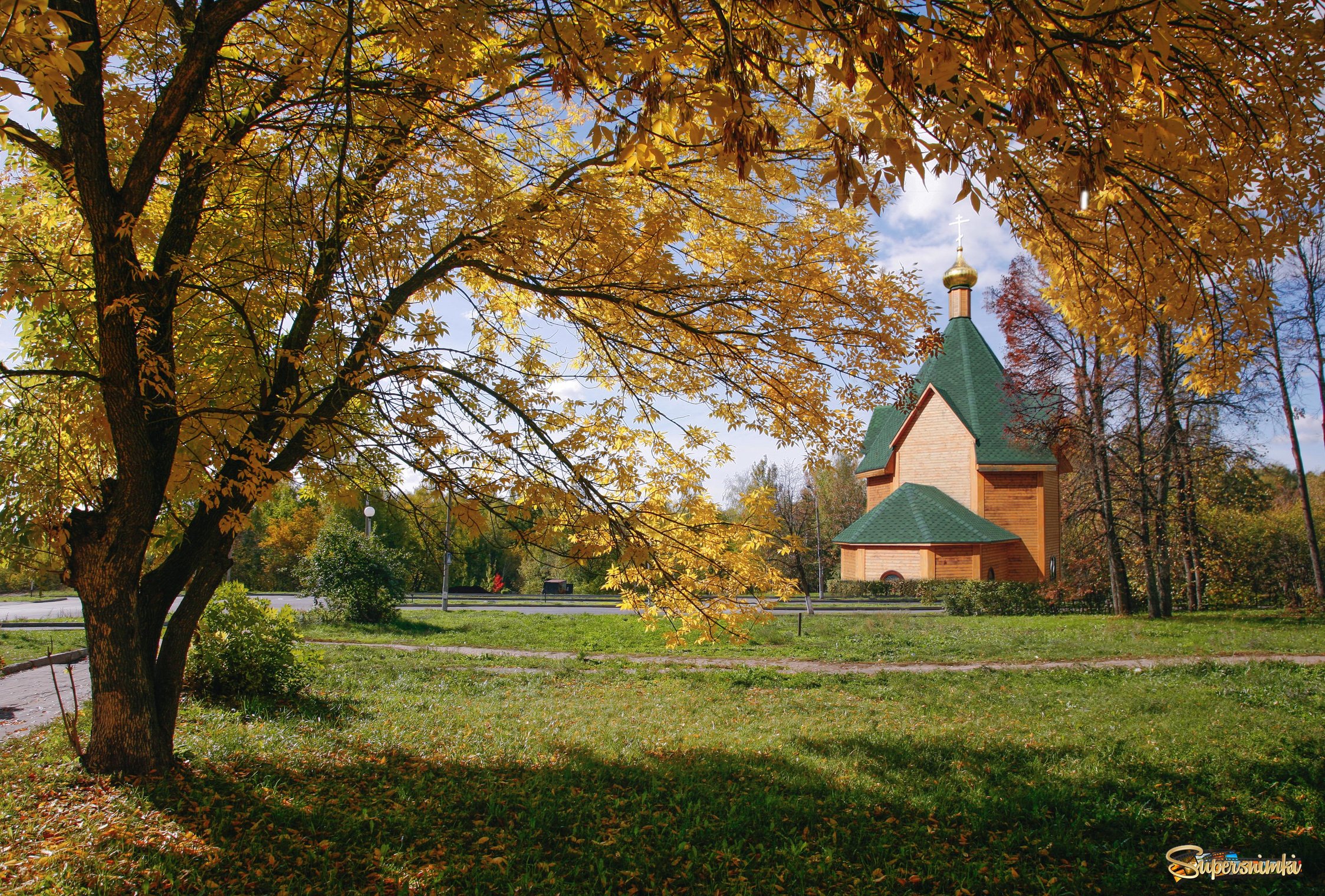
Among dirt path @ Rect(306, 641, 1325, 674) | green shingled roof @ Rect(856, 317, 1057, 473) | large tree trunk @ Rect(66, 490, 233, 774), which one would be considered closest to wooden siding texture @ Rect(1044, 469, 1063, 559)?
green shingled roof @ Rect(856, 317, 1057, 473)

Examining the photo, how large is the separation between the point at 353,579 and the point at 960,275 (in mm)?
26400

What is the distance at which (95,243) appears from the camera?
4645 mm

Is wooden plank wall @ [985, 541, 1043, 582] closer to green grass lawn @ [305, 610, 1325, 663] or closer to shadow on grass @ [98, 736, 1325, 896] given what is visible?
green grass lawn @ [305, 610, 1325, 663]

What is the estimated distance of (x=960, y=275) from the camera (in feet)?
96.3

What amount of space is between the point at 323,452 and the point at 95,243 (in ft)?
6.91

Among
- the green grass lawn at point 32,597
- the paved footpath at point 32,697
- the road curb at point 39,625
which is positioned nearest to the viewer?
the paved footpath at point 32,697

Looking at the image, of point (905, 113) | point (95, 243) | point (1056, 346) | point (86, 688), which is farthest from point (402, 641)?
point (1056, 346)

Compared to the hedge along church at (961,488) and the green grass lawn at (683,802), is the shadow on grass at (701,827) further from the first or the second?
the hedge along church at (961,488)

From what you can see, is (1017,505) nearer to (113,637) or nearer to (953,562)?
(953,562)

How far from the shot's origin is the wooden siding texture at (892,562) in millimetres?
25500

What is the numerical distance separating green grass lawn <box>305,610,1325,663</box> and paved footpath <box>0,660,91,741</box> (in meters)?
5.16

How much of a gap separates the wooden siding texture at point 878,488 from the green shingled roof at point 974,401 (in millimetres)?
674

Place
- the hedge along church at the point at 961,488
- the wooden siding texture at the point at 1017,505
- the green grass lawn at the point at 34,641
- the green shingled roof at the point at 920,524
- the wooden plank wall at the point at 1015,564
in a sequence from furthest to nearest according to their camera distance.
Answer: the wooden siding texture at the point at 1017,505 → the wooden plank wall at the point at 1015,564 → the hedge along church at the point at 961,488 → the green shingled roof at the point at 920,524 → the green grass lawn at the point at 34,641

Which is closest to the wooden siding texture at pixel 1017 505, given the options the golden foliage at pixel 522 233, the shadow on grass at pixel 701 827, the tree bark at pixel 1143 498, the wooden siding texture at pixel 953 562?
the wooden siding texture at pixel 953 562
